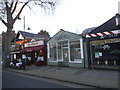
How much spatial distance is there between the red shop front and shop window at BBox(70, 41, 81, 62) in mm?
4945

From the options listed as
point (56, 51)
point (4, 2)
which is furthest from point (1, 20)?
point (56, 51)

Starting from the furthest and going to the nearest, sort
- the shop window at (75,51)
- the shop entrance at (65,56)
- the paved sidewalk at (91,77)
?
1. the shop entrance at (65,56)
2. the shop window at (75,51)
3. the paved sidewalk at (91,77)

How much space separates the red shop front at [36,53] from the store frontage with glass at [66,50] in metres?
1.06

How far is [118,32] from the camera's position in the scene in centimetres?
1253

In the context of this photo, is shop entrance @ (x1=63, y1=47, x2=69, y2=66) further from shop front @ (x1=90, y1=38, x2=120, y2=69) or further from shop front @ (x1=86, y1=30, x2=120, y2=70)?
shop front @ (x1=90, y1=38, x2=120, y2=69)

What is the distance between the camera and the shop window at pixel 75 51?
15864 mm

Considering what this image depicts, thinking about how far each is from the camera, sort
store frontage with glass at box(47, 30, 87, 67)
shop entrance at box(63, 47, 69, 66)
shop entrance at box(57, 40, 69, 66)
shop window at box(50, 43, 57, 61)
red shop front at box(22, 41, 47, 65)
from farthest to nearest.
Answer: red shop front at box(22, 41, 47, 65)
shop window at box(50, 43, 57, 61)
shop entrance at box(57, 40, 69, 66)
shop entrance at box(63, 47, 69, 66)
store frontage with glass at box(47, 30, 87, 67)

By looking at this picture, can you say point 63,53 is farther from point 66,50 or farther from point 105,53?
point 105,53

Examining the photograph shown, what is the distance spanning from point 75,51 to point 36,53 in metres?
7.91

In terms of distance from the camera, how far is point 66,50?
57.3 feet

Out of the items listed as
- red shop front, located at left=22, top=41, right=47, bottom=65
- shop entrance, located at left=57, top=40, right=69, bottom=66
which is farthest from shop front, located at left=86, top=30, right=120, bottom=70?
red shop front, located at left=22, top=41, right=47, bottom=65

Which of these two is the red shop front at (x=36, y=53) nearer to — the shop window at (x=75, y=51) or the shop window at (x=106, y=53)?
the shop window at (x=75, y=51)

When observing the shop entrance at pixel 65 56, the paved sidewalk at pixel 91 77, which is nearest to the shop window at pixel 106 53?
the paved sidewalk at pixel 91 77

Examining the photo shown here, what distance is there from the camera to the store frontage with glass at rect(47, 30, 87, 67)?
15.8 m
